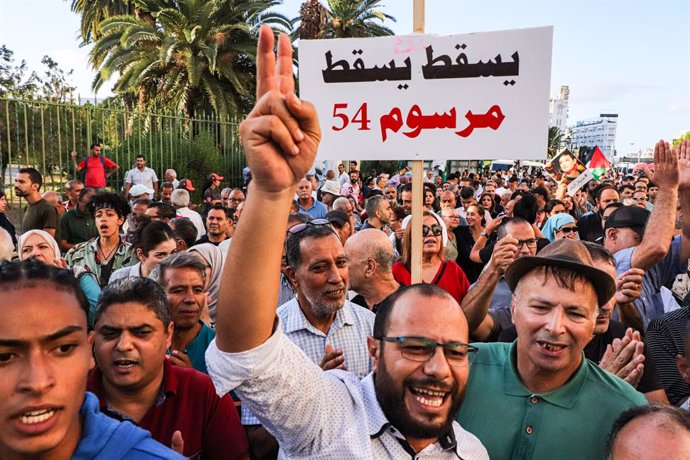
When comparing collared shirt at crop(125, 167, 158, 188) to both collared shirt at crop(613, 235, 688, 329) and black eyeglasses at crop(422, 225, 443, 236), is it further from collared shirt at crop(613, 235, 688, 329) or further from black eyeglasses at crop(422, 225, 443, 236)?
collared shirt at crop(613, 235, 688, 329)

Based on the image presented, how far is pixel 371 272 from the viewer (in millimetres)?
3719

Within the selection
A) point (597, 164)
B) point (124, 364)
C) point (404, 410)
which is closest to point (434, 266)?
point (124, 364)

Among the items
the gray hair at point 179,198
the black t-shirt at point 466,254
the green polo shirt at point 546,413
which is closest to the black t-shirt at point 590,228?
the black t-shirt at point 466,254

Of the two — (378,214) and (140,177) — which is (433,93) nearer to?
(378,214)

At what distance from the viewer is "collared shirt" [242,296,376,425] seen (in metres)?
2.80

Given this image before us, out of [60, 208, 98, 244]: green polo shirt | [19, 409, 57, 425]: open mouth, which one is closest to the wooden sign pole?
[19, 409, 57, 425]: open mouth

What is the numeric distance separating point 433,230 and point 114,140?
9.72 m

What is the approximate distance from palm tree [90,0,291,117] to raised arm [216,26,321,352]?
15907 millimetres

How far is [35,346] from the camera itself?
1429mm

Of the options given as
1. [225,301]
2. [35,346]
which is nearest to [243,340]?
[225,301]

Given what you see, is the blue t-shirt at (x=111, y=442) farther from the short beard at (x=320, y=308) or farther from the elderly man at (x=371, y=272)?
the elderly man at (x=371, y=272)

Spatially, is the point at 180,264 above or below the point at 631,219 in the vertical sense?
below

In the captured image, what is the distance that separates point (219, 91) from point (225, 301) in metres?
17.7

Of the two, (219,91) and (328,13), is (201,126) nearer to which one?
(219,91)
